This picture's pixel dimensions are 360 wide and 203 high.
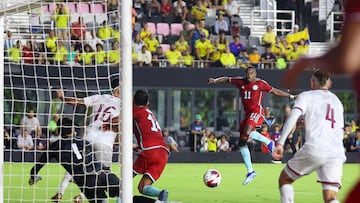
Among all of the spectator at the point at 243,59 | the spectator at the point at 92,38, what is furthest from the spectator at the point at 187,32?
the spectator at the point at 92,38

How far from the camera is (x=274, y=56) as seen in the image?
29.6 meters

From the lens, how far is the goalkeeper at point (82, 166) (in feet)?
36.3

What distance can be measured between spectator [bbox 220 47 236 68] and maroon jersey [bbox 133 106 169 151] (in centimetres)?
1689

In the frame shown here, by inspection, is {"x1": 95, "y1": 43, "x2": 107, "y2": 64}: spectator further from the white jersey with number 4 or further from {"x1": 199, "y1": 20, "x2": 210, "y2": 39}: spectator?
the white jersey with number 4

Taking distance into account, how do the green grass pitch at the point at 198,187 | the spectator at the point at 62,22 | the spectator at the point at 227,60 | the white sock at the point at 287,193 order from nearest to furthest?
the white sock at the point at 287,193 → the green grass pitch at the point at 198,187 → the spectator at the point at 62,22 → the spectator at the point at 227,60

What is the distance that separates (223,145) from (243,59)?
2.97 meters

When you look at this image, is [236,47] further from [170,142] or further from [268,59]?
[170,142]

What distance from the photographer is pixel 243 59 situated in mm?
29016

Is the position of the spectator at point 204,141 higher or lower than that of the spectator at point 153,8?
lower

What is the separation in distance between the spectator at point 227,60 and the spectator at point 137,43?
8.12 ft

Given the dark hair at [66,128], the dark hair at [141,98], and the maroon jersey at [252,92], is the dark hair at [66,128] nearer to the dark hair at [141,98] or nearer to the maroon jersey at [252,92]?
the dark hair at [141,98]

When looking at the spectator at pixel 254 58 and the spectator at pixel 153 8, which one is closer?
the spectator at pixel 254 58

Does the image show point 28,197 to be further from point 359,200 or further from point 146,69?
point 146,69

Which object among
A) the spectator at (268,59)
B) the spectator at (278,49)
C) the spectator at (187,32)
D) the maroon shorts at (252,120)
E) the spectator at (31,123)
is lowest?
the spectator at (31,123)
